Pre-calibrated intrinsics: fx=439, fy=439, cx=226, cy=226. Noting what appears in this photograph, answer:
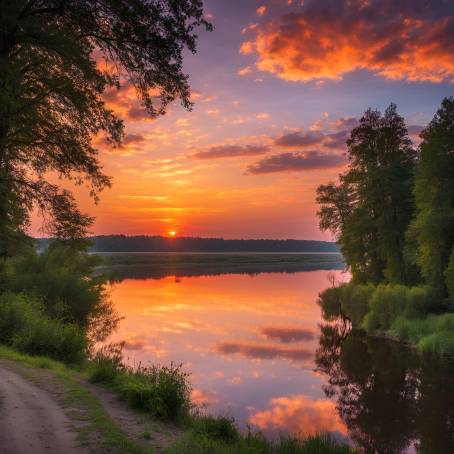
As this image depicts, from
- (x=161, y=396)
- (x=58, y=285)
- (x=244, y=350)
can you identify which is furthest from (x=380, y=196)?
(x=161, y=396)

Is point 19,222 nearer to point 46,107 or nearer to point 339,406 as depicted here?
point 46,107

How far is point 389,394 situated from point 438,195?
55.1 ft

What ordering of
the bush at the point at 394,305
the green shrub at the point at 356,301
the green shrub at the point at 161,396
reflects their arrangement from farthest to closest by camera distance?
the green shrub at the point at 356,301
the bush at the point at 394,305
the green shrub at the point at 161,396

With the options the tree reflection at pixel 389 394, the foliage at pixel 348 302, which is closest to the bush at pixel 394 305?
the foliage at pixel 348 302

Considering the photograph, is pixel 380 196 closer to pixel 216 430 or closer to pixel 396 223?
pixel 396 223

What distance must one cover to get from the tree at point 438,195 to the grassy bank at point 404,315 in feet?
6.67

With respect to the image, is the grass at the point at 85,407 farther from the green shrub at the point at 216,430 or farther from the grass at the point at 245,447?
the green shrub at the point at 216,430

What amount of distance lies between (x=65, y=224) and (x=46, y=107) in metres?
3.68

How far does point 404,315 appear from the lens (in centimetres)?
3400

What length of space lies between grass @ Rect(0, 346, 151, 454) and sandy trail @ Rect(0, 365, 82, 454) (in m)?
0.40

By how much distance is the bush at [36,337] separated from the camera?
59.8 ft

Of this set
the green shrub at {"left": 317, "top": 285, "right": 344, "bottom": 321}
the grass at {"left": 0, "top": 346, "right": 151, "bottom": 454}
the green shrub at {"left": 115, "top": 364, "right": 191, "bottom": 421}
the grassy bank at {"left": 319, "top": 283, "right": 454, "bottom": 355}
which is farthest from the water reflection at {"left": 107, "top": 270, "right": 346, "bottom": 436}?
the grass at {"left": 0, "top": 346, "right": 151, "bottom": 454}

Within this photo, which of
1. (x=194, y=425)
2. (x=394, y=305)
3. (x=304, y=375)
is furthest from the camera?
(x=394, y=305)

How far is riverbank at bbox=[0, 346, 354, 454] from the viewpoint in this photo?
9.14 m
